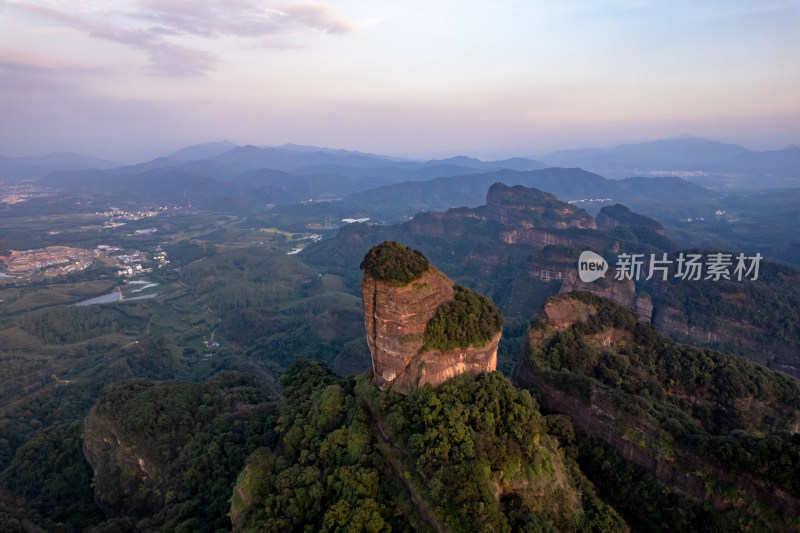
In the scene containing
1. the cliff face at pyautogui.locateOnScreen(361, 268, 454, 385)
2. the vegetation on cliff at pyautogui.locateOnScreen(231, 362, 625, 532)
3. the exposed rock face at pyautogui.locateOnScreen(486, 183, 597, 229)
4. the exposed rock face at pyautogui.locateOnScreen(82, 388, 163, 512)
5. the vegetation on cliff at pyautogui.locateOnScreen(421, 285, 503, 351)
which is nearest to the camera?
the vegetation on cliff at pyautogui.locateOnScreen(231, 362, 625, 532)

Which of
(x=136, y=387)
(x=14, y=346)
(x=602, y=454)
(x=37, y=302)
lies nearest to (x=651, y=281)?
(x=602, y=454)

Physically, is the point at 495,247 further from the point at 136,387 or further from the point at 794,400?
the point at 136,387

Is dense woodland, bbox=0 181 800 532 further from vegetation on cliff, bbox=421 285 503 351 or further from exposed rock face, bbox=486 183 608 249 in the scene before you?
exposed rock face, bbox=486 183 608 249

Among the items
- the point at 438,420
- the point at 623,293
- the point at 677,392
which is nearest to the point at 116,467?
the point at 438,420

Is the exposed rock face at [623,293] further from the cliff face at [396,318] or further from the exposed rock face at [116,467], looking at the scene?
the exposed rock face at [116,467]

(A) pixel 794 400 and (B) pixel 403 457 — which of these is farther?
(A) pixel 794 400

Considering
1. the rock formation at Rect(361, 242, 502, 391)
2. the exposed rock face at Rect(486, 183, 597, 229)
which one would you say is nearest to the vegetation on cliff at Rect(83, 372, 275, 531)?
the rock formation at Rect(361, 242, 502, 391)

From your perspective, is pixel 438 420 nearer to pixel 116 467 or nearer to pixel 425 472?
pixel 425 472

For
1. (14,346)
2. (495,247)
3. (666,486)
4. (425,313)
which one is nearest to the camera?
(666,486)
